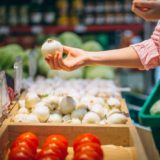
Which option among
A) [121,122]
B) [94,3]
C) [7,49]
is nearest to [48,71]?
[7,49]

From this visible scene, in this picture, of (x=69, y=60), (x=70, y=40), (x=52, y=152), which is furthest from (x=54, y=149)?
(x=70, y=40)

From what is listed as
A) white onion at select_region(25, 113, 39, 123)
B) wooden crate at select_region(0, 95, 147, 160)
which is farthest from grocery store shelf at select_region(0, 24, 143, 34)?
wooden crate at select_region(0, 95, 147, 160)

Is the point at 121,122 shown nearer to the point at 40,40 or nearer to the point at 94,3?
the point at 40,40

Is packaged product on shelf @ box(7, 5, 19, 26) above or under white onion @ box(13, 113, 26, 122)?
under

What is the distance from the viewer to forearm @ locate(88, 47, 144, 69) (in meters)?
2.25

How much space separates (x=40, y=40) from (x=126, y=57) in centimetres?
296

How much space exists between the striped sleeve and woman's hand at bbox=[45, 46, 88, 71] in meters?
0.30

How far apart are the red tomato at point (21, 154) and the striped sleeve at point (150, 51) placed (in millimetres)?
891

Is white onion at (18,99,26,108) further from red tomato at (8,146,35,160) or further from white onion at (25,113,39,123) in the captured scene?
red tomato at (8,146,35,160)

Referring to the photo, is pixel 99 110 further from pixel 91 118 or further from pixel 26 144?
pixel 26 144

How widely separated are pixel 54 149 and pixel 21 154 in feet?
0.46

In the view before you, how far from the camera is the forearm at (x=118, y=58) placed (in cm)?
225

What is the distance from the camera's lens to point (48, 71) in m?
3.75

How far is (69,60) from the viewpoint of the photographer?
220cm
